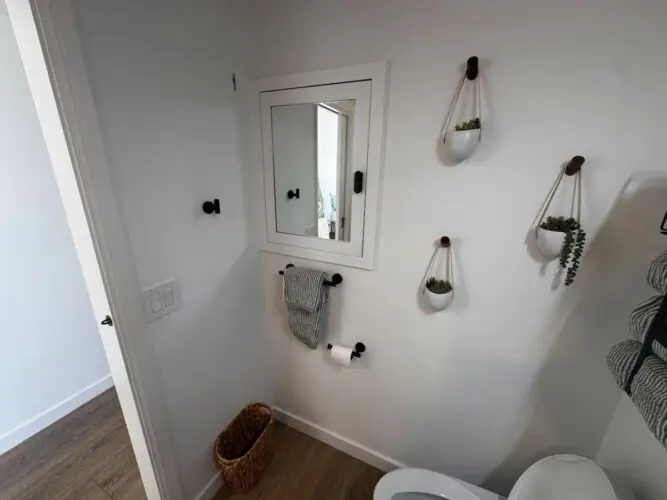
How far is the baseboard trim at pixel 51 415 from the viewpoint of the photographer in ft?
5.31

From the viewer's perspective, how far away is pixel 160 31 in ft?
3.10

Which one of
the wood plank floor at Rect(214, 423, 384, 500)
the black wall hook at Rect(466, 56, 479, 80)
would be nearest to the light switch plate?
the wood plank floor at Rect(214, 423, 384, 500)

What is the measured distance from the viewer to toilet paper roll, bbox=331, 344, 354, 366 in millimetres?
1369

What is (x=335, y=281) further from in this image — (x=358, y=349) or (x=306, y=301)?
(x=358, y=349)

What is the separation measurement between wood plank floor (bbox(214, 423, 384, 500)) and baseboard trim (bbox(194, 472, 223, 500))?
0.03 metres

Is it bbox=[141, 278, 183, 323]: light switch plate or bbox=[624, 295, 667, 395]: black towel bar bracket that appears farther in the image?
bbox=[141, 278, 183, 323]: light switch plate

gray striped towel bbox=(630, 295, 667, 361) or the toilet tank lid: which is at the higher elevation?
gray striped towel bbox=(630, 295, 667, 361)

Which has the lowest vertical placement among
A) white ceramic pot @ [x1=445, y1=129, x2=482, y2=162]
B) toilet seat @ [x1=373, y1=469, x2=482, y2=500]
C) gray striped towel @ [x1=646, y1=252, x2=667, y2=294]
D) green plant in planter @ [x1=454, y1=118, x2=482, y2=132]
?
toilet seat @ [x1=373, y1=469, x2=482, y2=500]

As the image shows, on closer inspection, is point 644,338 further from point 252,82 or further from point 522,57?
point 252,82

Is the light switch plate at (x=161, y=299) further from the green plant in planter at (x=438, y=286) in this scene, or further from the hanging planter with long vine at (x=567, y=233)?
the hanging planter with long vine at (x=567, y=233)

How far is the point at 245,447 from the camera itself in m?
1.58

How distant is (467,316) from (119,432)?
2.14 meters

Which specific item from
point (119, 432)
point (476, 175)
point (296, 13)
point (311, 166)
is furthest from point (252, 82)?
point (119, 432)

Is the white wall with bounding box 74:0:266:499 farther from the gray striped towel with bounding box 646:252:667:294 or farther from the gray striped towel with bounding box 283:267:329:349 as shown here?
the gray striped towel with bounding box 646:252:667:294
